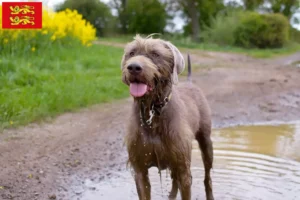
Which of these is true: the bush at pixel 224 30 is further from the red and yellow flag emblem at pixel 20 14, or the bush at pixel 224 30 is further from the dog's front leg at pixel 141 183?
Result: the dog's front leg at pixel 141 183

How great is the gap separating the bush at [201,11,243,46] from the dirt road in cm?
2104

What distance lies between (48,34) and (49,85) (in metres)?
4.85

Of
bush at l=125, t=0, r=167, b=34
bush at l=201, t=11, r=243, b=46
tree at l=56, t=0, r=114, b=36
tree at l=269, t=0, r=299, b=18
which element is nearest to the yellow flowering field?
tree at l=56, t=0, r=114, b=36

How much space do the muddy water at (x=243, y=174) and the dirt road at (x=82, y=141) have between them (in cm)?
41

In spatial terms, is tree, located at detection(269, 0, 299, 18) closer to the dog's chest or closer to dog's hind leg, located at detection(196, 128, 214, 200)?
dog's hind leg, located at detection(196, 128, 214, 200)

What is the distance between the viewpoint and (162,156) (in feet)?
13.6

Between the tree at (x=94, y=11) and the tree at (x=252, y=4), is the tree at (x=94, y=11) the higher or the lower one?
the lower one

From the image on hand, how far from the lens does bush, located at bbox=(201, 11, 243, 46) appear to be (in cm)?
3312

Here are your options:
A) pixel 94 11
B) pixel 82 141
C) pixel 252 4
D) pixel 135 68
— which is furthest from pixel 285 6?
pixel 135 68

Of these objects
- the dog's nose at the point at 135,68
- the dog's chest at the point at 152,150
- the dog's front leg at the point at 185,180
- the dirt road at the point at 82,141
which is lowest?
the dirt road at the point at 82,141

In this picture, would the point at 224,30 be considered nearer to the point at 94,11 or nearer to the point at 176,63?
the point at 94,11

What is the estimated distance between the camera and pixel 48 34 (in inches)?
569

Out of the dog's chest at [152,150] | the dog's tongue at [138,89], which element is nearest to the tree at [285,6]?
the dog's chest at [152,150]

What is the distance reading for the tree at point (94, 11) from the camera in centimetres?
2474
